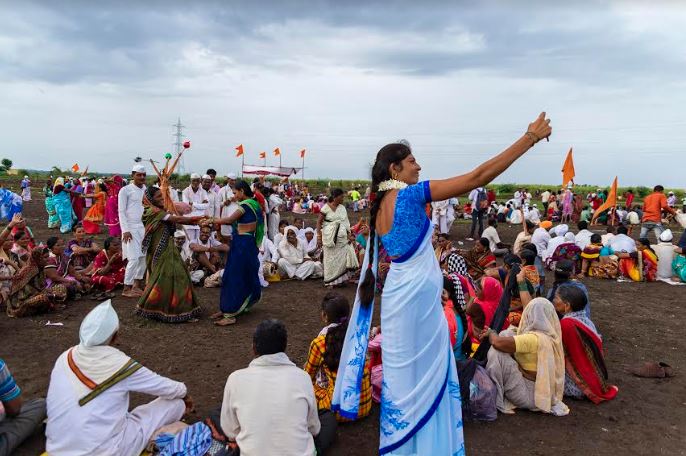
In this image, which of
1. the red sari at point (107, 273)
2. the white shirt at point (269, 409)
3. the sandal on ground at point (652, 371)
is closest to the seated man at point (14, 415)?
the white shirt at point (269, 409)

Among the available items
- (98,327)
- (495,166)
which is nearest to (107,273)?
(98,327)

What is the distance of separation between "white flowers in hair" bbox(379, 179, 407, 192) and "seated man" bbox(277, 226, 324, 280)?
7.23 meters

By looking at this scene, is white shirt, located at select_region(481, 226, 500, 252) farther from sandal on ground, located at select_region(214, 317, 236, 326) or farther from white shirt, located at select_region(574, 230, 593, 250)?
sandal on ground, located at select_region(214, 317, 236, 326)

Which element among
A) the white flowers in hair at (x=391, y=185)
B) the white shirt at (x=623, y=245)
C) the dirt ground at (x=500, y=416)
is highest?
the white flowers in hair at (x=391, y=185)

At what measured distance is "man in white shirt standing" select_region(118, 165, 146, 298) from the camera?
7.72 meters

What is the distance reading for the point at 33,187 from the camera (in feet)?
127

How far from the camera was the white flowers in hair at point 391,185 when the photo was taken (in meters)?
2.98

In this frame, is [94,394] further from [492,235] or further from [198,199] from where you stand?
[492,235]

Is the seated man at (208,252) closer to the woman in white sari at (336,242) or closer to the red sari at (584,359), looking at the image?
the woman in white sari at (336,242)


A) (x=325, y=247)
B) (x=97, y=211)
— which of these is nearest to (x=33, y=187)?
(x=97, y=211)

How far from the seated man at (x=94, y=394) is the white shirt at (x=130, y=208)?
4837 millimetres

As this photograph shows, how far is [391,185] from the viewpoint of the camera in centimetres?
299

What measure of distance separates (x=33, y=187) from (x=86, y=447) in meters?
41.9

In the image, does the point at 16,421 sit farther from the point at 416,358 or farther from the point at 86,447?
the point at 416,358
